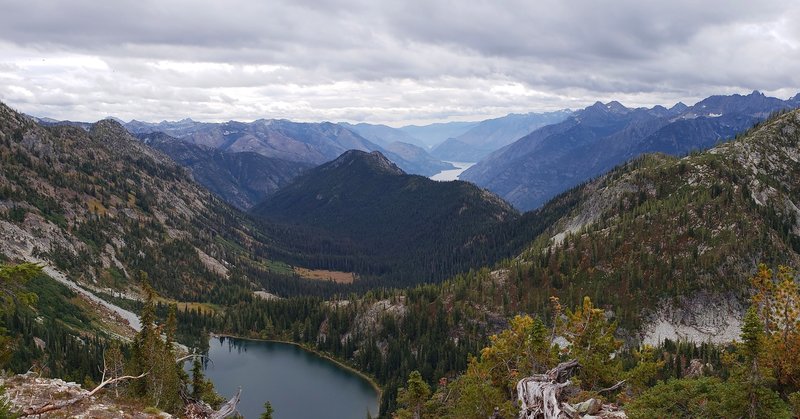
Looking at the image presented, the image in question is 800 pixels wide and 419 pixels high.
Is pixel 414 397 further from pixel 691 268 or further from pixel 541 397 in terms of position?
pixel 691 268

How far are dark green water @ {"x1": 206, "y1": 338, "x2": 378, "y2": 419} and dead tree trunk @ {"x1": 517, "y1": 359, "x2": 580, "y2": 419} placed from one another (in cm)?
Result: 11637

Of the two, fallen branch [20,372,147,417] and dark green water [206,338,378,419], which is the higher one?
fallen branch [20,372,147,417]

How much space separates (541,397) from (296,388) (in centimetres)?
14540

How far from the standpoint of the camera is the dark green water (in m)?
150

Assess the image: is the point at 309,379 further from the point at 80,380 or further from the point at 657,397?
the point at 657,397

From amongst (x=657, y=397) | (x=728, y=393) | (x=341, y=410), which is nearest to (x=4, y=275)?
(x=657, y=397)

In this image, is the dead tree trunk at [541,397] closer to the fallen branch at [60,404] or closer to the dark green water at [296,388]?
the fallen branch at [60,404]

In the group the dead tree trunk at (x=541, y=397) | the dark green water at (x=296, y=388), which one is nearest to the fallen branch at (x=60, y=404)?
the dead tree trunk at (x=541, y=397)

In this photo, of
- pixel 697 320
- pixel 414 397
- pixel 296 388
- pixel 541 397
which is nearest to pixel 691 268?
pixel 697 320

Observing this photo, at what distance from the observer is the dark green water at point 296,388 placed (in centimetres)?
14988

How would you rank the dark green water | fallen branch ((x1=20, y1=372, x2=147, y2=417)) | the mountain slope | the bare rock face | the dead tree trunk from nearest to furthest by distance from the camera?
1. fallen branch ((x1=20, y1=372, x2=147, y2=417))
2. the dead tree trunk
3. the dark green water
4. the bare rock face
5. the mountain slope

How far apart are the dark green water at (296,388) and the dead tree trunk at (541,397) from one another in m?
116

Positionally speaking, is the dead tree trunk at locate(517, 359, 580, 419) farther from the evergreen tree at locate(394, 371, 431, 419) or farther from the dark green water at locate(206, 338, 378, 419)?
the dark green water at locate(206, 338, 378, 419)

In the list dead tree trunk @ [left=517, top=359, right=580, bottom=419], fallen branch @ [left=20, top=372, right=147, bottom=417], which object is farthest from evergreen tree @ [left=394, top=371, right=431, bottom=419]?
fallen branch @ [left=20, top=372, right=147, bottom=417]
